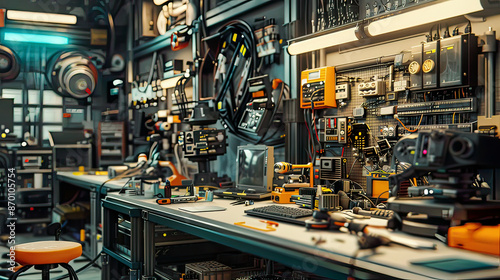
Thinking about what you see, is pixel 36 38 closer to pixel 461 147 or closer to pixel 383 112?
pixel 383 112

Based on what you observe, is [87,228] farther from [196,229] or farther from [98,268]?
[196,229]

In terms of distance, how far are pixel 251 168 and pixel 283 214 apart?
1.04m

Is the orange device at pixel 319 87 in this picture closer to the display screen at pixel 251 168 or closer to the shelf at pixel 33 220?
the display screen at pixel 251 168

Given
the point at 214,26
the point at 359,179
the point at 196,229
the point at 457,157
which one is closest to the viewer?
the point at 457,157

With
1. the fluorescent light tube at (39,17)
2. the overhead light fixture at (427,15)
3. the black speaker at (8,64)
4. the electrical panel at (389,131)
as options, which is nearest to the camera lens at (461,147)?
the overhead light fixture at (427,15)

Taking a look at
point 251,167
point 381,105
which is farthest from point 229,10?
point 381,105

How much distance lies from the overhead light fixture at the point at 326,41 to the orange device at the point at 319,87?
0.20 meters

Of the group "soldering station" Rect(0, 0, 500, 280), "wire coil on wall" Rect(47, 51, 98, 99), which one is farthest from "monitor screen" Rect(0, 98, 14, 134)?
"wire coil on wall" Rect(47, 51, 98, 99)

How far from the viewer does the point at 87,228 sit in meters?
5.32

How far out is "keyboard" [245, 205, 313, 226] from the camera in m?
2.15

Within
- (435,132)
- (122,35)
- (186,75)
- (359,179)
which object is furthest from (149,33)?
(435,132)

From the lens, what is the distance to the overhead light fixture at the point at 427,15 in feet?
7.19

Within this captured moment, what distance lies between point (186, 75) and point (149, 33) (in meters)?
1.55

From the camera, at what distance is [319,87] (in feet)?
10.4
